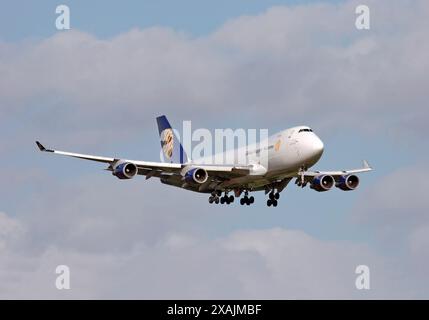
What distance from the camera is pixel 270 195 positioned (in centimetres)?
8581

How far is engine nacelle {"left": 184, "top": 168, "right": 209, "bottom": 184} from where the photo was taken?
81250mm

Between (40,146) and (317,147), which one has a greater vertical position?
(40,146)

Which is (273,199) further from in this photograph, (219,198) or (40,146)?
(40,146)

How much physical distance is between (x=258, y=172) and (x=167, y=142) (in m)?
20.8

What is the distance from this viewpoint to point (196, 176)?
81312mm

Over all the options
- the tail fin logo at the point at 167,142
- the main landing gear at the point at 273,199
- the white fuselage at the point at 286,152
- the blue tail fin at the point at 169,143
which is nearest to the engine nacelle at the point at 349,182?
the main landing gear at the point at 273,199

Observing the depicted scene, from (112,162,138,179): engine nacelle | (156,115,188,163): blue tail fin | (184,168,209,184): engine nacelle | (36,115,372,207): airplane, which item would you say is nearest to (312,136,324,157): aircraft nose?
(36,115,372,207): airplane

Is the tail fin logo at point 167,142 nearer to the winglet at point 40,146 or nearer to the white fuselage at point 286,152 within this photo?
the white fuselage at point 286,152

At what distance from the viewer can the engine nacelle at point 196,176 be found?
8125cm

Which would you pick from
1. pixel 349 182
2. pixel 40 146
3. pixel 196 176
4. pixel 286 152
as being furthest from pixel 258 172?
pixel 40 146

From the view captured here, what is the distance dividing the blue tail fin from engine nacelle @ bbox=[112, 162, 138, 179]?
1634 cm

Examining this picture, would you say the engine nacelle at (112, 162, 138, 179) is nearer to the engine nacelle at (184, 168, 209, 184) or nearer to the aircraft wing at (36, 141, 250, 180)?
the aircraft wing at (36, 141, 250, 180)
